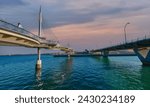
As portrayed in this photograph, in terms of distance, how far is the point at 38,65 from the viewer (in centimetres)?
8338

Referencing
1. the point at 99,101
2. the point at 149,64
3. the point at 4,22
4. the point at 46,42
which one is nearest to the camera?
the point at 99,101

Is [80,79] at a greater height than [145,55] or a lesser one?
lesser

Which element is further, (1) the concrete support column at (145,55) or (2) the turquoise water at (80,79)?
(1) the concrete support column at (145,55)

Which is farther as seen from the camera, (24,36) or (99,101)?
(24,36)

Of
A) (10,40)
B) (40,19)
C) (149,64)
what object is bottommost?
(149,64)

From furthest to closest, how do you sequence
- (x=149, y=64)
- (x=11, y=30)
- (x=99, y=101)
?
(x=149, y=64) → (x=11, y=30) → (x=99, y=101)

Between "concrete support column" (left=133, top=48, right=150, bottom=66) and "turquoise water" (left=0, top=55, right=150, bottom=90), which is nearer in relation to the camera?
"turquoise water" (left=0, top=55, right=150, bottom=90)

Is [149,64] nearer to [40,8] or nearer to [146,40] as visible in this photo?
[146,40]

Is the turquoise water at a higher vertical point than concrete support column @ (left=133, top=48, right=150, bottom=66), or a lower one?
lower

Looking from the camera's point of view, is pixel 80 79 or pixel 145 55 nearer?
pixel 80 79

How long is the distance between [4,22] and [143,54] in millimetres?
63402

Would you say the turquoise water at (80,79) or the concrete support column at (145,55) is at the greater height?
the concrete support column at (145,55)

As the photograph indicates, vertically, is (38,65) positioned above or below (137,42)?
below

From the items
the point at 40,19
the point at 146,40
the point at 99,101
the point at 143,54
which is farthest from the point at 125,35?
the point at 99,101
